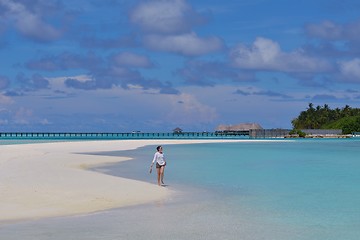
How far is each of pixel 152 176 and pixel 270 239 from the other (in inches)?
616

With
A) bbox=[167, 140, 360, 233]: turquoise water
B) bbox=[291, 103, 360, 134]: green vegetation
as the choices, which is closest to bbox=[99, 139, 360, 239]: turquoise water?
bbox=[167, 140, 360, 233]: turquoise water

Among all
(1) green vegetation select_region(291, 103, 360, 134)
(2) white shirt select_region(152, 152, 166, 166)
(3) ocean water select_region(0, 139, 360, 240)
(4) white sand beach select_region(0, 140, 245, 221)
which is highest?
(1) green vegetation select_region(291, 103, 360, 134)

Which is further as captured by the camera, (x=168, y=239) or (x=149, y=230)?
(x=149, y=230)

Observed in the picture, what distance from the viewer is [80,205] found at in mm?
17203

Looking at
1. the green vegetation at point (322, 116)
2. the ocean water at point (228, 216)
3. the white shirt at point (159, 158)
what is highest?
the green vegetation at point (322, 116)

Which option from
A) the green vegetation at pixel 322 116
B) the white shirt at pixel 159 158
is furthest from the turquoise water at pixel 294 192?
the green vegetation at pixel 322 116

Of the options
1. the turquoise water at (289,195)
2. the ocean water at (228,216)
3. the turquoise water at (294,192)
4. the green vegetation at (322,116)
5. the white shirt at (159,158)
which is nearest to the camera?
the ocean water at (228,216)

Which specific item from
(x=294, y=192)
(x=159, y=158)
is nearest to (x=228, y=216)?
(x=159, y=158)

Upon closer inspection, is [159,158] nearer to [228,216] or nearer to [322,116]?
[228,216]

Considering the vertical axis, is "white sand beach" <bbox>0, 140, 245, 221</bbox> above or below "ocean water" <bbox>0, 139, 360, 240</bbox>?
above

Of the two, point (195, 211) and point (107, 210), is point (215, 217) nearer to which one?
point (195, 211)

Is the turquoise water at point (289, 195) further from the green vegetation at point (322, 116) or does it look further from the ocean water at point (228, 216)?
the green vegetation at point (322, 116)

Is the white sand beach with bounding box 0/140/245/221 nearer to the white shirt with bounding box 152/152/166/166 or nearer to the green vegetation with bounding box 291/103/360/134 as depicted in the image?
the white shirt with bounding box 152/152/166/166

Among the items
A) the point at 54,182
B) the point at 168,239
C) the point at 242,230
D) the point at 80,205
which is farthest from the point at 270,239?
the point at 54,182
